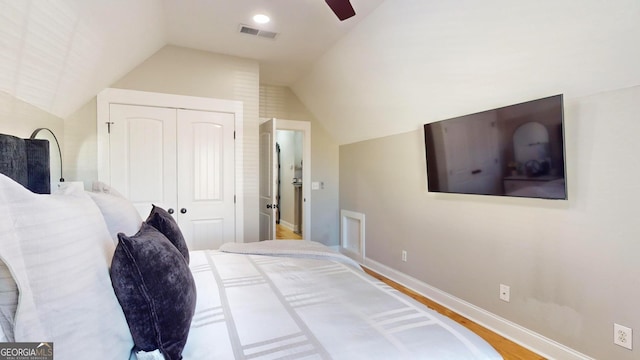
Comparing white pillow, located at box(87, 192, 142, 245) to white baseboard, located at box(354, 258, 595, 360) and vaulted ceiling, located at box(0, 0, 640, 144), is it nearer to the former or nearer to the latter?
vaulted ceiling, located at box(0, 0, 640, 144)

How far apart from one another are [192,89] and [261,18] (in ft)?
3.93

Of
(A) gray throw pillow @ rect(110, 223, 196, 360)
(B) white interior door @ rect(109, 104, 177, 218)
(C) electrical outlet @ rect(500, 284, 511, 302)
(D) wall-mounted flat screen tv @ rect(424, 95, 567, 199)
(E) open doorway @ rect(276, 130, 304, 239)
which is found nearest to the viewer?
(A) gray throw pillow @ rect(110, 223, 196, 360)

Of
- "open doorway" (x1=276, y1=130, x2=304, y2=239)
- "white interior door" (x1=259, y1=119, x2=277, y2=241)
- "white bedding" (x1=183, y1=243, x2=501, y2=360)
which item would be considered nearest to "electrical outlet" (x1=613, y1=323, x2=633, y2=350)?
"white bedding" (x1=183, y1=243, x2=501, y2=360)

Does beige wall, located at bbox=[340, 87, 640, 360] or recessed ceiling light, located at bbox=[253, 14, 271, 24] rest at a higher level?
recessed ceiling light, located at bbox=[253, 14, 271, 24]

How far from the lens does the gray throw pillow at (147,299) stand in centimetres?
93

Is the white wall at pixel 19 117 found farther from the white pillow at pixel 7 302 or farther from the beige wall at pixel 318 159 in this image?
the beige wall at pixel 318 159

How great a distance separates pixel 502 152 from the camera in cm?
235

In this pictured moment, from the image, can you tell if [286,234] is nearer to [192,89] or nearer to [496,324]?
[192,89]

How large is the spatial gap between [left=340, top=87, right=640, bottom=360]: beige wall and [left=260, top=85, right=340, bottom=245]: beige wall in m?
1.80

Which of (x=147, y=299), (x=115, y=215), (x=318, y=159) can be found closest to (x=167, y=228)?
(x=115, y=215)

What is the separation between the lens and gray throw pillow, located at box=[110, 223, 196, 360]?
0.93 metres

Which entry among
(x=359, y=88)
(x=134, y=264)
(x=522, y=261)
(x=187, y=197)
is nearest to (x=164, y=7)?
(x=187, y=197)

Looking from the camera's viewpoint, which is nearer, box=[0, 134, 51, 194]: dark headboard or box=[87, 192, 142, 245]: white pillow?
box=[87, 192, 142, 245]: white pillow

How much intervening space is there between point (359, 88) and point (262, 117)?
1.68 m
